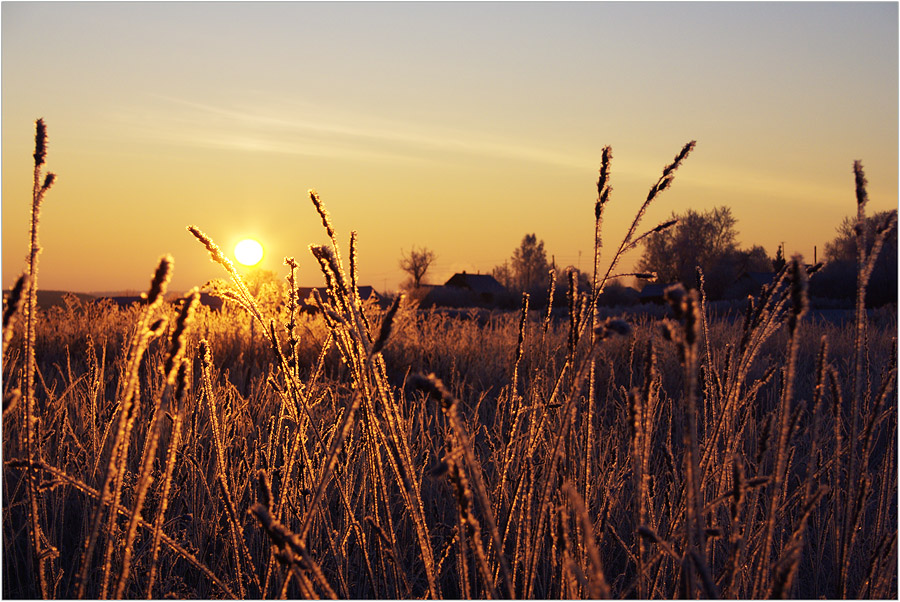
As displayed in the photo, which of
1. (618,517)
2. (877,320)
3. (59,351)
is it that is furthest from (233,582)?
(877,320)

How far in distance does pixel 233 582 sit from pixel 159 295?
152 cm

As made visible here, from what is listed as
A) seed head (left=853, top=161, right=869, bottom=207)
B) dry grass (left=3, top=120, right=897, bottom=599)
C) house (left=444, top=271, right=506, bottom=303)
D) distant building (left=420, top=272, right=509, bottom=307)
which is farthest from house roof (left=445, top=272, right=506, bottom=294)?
seed head (left=853, top=161, right=869, bottom=207)

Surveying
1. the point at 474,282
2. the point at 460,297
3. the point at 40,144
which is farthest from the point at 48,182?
the point at 474,282

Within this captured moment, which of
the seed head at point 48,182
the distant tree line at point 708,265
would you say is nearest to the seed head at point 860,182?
the seed head at point 48,182

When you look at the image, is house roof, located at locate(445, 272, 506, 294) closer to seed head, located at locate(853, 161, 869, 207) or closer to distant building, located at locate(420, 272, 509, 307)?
distant building, located at locate(420, 272, 509, 307)

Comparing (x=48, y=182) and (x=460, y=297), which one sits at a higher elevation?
(x=48, y=182)

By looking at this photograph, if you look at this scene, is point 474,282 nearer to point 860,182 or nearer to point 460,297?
point 460,297

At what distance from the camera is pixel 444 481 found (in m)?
2.84

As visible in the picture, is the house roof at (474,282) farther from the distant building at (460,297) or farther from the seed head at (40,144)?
the seed head at (40,144)

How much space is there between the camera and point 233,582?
2.00 meters

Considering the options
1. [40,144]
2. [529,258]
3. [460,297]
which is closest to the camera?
[40,144]

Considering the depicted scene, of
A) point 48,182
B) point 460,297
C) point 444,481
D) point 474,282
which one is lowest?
point 444,481

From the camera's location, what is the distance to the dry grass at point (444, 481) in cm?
87

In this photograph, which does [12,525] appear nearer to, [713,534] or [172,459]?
[172,459]
